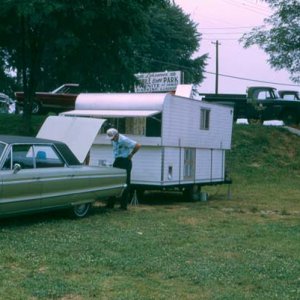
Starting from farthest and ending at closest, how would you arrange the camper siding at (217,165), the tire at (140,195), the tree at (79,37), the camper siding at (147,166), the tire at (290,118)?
the tire at (290,118) → the tree at (79,37) → the camper siding at (217,165) → the tire at (140,195) → the camper siding at (147,166)

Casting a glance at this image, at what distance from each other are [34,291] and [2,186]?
11.2ft

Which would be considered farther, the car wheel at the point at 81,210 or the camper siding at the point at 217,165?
the camper siding at the point at 217,165

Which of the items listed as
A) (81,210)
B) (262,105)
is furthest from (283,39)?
(81,210)

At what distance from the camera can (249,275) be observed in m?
6.99

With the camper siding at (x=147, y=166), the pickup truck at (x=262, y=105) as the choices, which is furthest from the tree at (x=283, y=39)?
the camper siding at (x=147, y=166)

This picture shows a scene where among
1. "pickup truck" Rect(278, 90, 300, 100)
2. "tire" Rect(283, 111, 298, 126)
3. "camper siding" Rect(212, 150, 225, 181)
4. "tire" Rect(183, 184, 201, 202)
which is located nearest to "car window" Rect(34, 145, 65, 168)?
"tire" Rect(183, 184, 201, 202)

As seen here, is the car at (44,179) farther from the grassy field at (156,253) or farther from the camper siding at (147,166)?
the camper siding at (147,166)

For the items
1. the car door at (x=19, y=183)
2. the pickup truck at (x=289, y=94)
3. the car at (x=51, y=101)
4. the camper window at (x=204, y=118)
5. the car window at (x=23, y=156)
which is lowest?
the car door at (x=19, y=183)

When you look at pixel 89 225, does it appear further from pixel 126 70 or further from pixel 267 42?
pixel 267 42

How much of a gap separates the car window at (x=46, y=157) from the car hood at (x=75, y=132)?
244 cm

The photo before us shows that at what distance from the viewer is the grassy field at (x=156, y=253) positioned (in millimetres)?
6270

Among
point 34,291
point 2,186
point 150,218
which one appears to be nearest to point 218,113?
point 150,218

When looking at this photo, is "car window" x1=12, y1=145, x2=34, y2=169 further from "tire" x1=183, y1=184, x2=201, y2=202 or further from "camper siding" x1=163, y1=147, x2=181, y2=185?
"tire" x1=183, y1=184, x2=201, y2=202

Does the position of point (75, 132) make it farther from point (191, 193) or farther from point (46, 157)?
point (191, 193)
